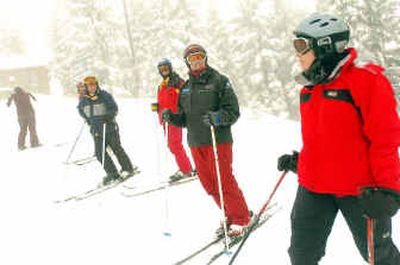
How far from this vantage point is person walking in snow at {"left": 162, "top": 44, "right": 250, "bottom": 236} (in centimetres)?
552

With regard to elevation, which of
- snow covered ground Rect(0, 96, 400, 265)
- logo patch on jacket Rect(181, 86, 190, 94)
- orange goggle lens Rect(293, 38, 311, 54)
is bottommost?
snow covered ground Rect(0, 96, 400, 265)

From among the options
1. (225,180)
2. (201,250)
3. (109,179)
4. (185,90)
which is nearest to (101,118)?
(109,179)

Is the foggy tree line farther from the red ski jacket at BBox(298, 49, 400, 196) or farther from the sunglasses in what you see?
the red ski jacket at BBox(298, 49, 400, 196)

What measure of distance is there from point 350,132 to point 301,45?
751 millimetres

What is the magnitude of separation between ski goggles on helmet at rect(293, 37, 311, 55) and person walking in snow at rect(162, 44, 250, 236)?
216 centimetres

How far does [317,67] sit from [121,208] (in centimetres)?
565

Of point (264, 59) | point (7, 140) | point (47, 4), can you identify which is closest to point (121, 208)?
point (7, 140)

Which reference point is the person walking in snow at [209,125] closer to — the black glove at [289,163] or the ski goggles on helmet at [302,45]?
the black glove at [289,163]

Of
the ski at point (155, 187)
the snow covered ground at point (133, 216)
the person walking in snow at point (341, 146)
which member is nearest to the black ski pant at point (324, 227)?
the person walking in snow at point (341, 146)

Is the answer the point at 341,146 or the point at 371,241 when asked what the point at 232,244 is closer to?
the point at 371,241

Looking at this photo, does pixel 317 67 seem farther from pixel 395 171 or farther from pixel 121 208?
pixel 121 208

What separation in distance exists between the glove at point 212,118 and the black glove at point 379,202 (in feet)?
8.62

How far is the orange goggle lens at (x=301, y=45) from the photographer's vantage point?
10.5 feet

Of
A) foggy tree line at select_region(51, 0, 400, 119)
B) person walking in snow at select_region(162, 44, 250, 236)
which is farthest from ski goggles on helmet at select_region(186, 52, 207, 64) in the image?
foggy tree line at select_region(51, 0, 400, 119)
